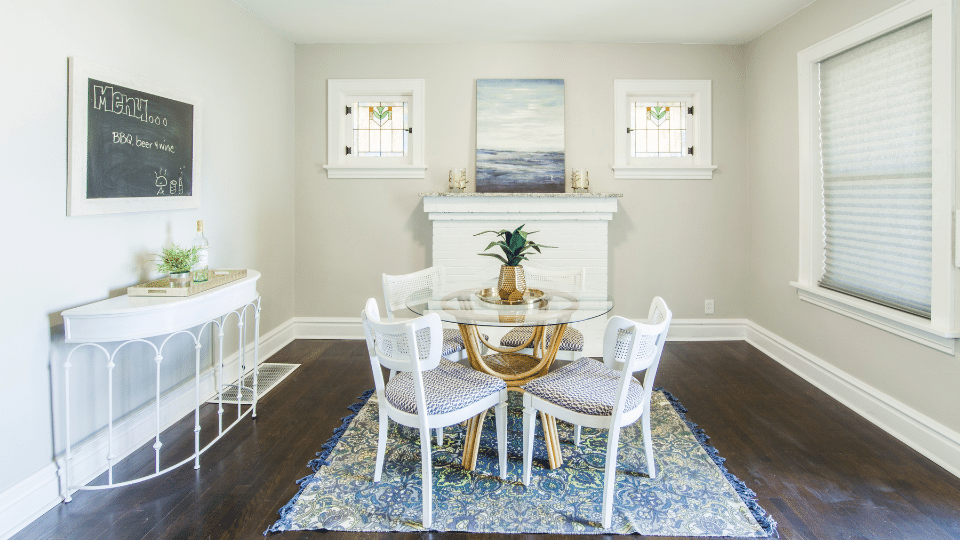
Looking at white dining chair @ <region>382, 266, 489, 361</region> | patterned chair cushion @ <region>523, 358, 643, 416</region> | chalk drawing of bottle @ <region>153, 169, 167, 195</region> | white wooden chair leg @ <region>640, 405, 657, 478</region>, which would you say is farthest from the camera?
white dining chair @ <region>382, 266, 489, 361</region>

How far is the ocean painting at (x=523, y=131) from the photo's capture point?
450cm

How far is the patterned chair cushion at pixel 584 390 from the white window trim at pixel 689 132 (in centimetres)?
266

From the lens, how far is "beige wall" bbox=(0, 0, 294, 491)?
196cm

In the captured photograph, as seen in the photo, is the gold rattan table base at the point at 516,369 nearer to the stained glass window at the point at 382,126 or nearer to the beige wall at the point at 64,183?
the beige wall at the point at 64,183

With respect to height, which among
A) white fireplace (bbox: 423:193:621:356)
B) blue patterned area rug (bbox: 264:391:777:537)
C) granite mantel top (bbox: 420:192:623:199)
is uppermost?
granite mantel top (bbox: 420:192:623:199)

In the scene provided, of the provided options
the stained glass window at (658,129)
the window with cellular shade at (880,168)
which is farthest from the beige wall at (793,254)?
the stained glass window at (658,129)

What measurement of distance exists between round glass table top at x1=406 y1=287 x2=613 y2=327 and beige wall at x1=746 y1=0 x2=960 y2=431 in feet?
5.37

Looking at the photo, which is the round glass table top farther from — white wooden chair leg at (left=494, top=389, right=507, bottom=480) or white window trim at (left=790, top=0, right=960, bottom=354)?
white window trim at (left=790, top=0, right=960, bottom=354)

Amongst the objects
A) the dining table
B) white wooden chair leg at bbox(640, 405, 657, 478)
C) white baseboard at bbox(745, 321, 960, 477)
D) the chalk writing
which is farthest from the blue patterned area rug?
the chalk writing

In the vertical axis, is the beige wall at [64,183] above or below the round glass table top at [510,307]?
above

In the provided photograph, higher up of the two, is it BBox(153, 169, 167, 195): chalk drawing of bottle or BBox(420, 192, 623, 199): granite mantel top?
BBox(420, 192, 623, 199): granite mantel top

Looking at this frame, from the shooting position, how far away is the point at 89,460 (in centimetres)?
230

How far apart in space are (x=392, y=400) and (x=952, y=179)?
2767 mm

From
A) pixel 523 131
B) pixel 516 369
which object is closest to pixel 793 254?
pixel 523 131
